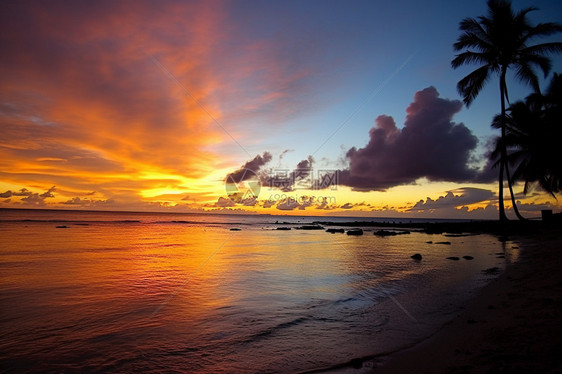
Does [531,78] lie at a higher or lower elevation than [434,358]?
higher

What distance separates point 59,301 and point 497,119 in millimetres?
39066

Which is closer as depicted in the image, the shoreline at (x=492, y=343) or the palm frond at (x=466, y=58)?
the shoreline at (x=492, y=343)

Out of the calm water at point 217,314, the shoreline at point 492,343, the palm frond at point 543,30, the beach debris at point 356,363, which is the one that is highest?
the palm frond at point 543,30

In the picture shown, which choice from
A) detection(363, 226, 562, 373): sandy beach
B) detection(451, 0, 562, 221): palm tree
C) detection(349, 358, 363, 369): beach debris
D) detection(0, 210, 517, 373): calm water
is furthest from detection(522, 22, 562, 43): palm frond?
detection(349, 358, 363, 369): beach debris

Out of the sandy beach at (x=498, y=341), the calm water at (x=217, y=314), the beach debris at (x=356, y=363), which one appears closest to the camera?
the sandy beach at (x=498, y=341)

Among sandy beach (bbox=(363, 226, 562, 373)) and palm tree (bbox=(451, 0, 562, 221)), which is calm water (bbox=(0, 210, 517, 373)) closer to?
sandy beach (bbox=(363, 226, 562, 373))

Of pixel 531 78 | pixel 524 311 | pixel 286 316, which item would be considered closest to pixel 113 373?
pixel 286 316

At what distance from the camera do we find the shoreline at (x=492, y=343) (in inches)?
178

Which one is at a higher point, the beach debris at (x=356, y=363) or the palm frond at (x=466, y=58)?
the palm frond at (x=466, y=58)

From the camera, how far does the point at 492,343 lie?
527cm

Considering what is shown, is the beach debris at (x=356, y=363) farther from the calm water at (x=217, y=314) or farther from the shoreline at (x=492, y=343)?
the calm water at (x=217, y=314)

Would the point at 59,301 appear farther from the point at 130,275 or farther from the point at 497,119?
the point at 497,119

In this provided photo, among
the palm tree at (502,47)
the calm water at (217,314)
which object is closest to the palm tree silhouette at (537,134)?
the palm tree at (502,47)

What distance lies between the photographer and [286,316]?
8.09m
